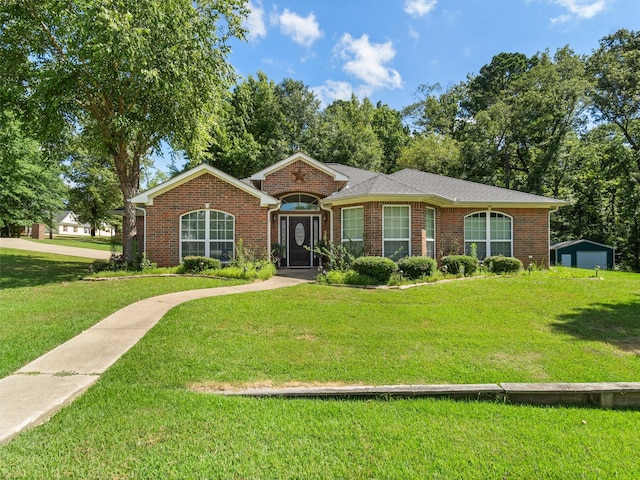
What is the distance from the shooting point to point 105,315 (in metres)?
7.24

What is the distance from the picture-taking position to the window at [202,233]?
13812 mm

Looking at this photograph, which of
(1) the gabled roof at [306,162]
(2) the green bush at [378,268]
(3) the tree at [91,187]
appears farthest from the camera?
(3) the tree at [91,187]

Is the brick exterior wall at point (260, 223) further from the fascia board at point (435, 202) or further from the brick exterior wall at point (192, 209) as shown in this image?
the fascia board at point (435, 202)

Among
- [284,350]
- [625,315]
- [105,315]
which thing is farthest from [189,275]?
[625,315]

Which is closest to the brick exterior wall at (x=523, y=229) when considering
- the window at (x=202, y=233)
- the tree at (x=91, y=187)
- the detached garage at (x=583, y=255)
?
the window at (x=202, y=233)

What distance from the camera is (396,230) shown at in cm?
1301

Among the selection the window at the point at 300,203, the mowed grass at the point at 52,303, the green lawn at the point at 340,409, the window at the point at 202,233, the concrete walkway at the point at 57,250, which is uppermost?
the window at the point at 300,203

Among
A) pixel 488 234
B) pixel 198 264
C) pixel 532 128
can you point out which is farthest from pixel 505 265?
pixel 532 128

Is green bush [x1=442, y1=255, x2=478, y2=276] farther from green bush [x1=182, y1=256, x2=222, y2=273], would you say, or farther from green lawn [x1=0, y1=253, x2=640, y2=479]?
green bush [x1=182, y1=256, x2=222, y2=273]

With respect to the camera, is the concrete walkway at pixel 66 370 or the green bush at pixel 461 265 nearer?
the concrete walkway at pixel 66 370

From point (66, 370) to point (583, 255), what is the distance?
29191 mm

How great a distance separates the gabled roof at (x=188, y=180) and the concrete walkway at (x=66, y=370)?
22.5ft

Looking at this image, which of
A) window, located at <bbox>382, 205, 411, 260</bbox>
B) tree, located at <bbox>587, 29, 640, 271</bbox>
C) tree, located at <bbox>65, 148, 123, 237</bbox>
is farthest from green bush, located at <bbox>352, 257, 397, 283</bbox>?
tree, located at <bbox>65, 148, 123, 237</bbox>

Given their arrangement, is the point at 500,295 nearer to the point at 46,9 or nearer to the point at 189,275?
the point at 189,275
